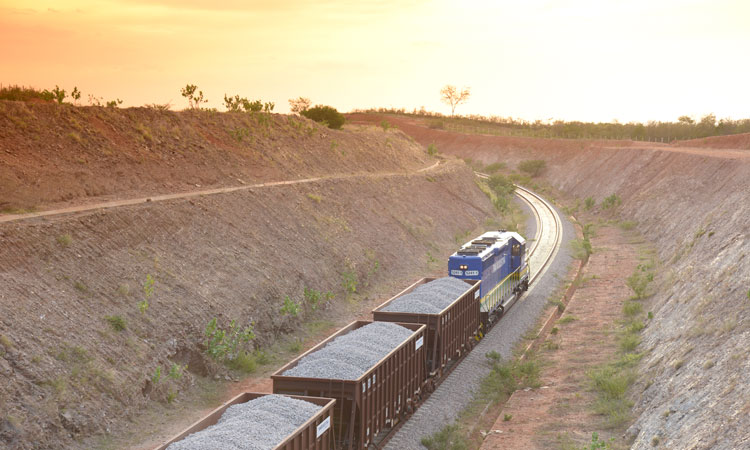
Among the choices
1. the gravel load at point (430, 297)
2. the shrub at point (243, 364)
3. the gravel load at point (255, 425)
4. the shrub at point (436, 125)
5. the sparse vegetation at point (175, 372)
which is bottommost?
the shrub at point (243, 364)

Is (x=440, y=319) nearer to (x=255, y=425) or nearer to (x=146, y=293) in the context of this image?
(x=255, y=425)

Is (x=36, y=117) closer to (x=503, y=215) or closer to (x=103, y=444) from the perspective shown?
(x=103, y=444)

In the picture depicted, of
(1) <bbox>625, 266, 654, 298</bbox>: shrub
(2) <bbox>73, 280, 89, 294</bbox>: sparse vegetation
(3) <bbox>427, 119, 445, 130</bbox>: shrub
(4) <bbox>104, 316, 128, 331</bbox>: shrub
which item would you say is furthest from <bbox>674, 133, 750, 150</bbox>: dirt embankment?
(2) <bbox>73, 280, 89, 294</bbox>: sparse vegetation

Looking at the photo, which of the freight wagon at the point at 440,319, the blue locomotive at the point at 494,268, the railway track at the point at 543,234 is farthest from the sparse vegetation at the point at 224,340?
the railway track at the point at 543,234

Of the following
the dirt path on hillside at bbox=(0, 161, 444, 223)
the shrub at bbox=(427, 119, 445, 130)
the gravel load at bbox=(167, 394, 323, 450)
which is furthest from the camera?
the shrub at bbox=(427, 119, 445, 130)

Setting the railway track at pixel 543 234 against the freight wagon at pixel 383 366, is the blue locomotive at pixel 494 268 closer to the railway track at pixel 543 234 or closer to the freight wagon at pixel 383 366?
the freight wagon at pixel 383 366

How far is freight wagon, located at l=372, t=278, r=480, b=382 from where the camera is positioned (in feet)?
75.4

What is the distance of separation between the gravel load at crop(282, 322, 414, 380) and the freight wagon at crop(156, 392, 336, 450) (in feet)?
4.24

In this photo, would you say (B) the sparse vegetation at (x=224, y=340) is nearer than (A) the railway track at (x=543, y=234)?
Yes

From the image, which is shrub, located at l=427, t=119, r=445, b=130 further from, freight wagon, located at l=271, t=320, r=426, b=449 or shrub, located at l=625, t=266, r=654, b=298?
freight wagon, located at l=271, t=320, r=426, b=449

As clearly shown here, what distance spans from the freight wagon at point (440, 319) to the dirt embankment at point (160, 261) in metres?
6.73

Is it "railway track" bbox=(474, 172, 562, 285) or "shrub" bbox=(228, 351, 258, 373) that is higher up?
"railway track" bbox=(474, 172, 562, 285)

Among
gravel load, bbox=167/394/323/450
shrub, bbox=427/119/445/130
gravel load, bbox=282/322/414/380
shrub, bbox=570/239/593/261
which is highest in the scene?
shrub, bbox=427/119/445/130

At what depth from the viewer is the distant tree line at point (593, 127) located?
111m
